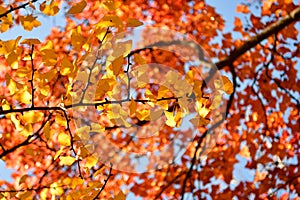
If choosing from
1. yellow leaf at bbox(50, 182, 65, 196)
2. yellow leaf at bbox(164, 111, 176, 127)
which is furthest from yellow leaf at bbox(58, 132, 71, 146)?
yellow leaf at bbox(164, 111, 176, 127)

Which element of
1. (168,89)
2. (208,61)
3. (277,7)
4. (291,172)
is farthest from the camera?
(277,7)

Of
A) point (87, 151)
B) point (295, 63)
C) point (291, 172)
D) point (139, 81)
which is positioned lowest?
point (87, 151)

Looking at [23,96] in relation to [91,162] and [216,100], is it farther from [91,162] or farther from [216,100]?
[216,100]

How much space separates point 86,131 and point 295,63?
6434mm

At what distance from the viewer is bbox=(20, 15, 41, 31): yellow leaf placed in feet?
8.26

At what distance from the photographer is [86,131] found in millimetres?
2305

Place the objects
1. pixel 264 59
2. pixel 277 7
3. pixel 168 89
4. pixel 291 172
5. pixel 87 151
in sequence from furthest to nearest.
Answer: pixel 264 59 → pixel 277 7 → pixel 291 172 → pixel 87 151 → pixel 168 89

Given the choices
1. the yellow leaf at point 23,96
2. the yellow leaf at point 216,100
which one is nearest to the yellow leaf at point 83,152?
the yellow leaf at point 23,96

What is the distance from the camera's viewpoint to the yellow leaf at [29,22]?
2518 mm

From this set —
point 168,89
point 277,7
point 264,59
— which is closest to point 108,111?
point 168,89

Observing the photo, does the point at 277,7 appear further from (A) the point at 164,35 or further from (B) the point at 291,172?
(B) the point at 291,172

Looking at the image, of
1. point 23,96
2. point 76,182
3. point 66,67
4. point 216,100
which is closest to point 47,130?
point 23,96

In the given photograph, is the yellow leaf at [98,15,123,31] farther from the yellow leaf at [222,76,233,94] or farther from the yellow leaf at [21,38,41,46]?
the yellow leaf at [222,76,233,94]

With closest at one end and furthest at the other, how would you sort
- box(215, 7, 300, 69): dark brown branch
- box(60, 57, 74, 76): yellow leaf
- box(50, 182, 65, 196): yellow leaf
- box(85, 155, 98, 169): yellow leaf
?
box(60, 57, 74, 76): yellow leaf → box(85, 155, 98, 169): yellow leaf → box(50, 182, 65, 196): yellow leaf → box(215, 7, 300, 69): dark brown branch
